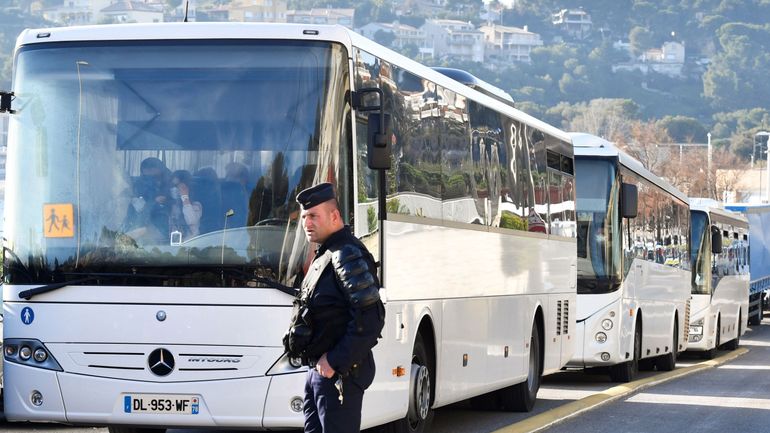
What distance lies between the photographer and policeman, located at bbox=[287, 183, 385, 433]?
7.18 meters

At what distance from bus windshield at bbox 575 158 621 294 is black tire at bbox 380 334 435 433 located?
8.88m

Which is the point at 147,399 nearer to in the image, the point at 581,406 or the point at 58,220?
the point at 58,220

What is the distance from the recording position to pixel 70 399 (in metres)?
9.70

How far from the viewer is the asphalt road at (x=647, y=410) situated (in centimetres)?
1323

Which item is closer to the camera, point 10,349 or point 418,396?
point 10,349

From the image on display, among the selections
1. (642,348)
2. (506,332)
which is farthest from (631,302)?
(506,332)

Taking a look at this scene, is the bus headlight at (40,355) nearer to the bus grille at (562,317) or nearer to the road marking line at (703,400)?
the bus grille at (562,317)

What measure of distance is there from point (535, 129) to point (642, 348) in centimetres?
666

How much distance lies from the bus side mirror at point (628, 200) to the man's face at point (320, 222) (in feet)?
43.5

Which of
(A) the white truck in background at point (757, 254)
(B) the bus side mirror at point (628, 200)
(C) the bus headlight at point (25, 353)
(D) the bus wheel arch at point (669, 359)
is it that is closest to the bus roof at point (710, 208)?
(D) the bus wheel arch at point (669, 359)

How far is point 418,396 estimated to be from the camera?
36.2 feet

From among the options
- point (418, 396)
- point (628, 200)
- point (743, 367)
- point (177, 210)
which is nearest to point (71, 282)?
point (177, 210)

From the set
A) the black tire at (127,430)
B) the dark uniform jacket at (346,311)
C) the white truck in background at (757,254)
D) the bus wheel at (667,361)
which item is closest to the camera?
the dark uniform jacket at (346,311)

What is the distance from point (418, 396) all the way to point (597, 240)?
9409 millimetres
